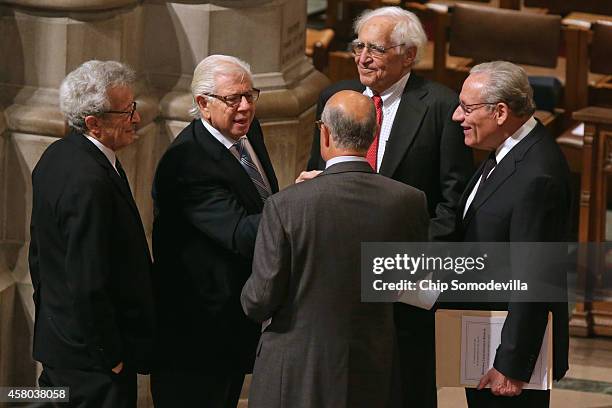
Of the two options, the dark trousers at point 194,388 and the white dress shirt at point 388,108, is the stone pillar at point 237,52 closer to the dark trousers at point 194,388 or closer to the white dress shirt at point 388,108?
the white dress shirt at point 388,108

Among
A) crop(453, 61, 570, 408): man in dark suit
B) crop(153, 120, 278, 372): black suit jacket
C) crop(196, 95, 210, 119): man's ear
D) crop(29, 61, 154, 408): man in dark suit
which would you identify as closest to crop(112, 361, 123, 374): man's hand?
crop(29, 61, 154, 408): man in dark suit

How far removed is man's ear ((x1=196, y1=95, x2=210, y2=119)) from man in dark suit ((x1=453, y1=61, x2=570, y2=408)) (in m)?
0.84

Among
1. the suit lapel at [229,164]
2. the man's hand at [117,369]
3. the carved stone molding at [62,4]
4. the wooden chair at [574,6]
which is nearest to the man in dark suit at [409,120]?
the suit lapel at [229,164]

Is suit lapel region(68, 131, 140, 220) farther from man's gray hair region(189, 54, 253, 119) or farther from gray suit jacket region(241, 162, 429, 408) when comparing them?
gray suit jacket region(241, 162, 429, 408)

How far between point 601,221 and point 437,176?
218cm

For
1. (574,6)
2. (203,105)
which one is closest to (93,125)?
(203,105)

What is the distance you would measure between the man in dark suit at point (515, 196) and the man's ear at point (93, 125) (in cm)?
117

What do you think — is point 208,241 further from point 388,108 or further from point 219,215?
point 388,108

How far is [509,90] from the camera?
13.4 feet

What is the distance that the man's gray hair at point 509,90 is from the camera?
409 cm

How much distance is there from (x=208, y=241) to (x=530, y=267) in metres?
1.07

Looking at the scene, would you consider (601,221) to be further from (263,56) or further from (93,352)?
(93,352)

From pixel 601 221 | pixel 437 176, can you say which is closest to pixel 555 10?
pixel 601 221

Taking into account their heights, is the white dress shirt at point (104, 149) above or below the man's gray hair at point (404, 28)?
below
